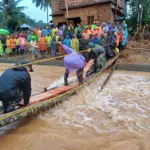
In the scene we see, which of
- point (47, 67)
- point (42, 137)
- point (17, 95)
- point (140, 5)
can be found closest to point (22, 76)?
point (17, 95)

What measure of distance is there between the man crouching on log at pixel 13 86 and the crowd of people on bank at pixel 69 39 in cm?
637

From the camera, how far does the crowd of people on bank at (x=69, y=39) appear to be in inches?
477

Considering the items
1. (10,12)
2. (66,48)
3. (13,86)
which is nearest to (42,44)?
(66,48)

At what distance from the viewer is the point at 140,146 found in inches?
172

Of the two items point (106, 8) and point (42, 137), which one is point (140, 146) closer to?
point (42, 137)

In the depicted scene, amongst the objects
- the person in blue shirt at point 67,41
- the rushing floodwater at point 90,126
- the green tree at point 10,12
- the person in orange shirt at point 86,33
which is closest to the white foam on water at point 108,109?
the rushing floodwater at point 90,126

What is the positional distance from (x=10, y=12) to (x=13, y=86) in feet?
83.1

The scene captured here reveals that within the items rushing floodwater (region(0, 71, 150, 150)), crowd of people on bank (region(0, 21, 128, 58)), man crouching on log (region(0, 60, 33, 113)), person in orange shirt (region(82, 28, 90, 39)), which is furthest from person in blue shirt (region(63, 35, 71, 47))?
man crouching on log (region(0, 60, 33, 113))

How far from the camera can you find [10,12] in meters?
28.1

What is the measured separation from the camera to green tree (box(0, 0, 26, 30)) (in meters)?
27.7

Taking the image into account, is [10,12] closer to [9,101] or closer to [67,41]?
[67,41]

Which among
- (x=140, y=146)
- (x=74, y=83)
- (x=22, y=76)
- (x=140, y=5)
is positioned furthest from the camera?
(x=140, y=5)

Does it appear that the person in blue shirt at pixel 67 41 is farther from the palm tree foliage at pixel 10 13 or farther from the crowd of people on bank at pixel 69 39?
the palm tree foliage at pixel 10 13

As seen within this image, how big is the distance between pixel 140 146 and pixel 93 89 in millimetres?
3632
